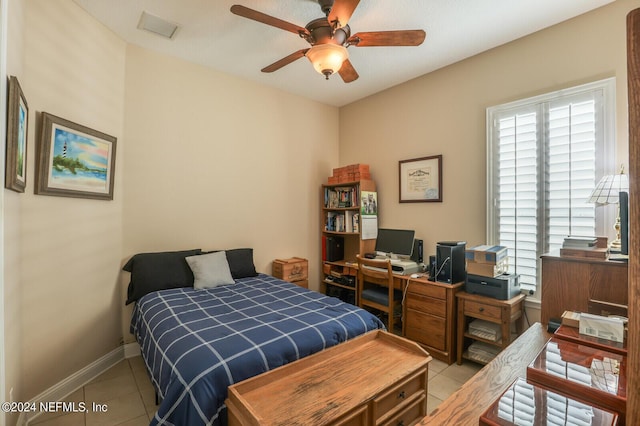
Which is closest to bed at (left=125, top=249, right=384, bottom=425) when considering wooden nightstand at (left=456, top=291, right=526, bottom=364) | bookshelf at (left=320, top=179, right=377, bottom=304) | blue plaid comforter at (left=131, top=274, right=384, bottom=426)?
blue plaid comforter at (left=131, top=274, right=384, bottom=426)

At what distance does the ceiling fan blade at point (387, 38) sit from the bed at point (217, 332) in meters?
1.92

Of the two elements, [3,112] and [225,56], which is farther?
[225,56]

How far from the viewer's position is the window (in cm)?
227

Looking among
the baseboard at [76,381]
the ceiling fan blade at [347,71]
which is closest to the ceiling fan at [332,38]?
the ceiling fan blade at [347,71]

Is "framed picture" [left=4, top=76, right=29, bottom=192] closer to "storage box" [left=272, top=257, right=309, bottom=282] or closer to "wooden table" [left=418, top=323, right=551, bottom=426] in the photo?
"wooden table" [left=418, top=323, right=551, bottom=426]

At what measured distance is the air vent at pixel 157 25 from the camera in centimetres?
241

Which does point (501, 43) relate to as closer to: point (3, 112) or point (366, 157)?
point (366, 157)

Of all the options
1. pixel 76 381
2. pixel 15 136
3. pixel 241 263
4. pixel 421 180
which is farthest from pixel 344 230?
pixel 15 136

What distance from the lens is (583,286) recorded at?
162 cm

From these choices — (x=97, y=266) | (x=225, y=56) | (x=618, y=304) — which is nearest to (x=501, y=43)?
(x=618, y=304)

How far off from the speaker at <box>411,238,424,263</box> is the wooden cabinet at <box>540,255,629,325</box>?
1645 millimetres

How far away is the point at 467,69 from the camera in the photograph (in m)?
3.03

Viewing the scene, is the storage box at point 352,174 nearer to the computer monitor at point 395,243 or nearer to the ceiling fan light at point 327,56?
the computer monitor at point 395,243

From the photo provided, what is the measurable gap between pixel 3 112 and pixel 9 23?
58cm
